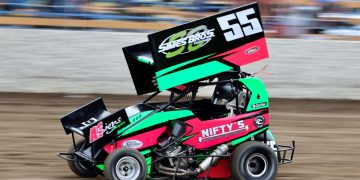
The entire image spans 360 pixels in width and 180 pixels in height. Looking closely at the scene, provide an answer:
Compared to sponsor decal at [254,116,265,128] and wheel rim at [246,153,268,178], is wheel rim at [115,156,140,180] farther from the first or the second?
sponsor decal at [254,116,265,128]

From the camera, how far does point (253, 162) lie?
7.03 m

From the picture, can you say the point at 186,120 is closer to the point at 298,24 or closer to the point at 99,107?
the point at 99,107

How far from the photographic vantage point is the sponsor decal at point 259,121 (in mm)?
7133

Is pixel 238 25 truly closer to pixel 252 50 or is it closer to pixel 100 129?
pixel 252 50

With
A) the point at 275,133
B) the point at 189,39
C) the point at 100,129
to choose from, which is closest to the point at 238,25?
the point at 189,39

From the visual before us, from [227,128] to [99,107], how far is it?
1422 millimetres

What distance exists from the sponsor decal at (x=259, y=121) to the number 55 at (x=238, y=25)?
0.84 meters

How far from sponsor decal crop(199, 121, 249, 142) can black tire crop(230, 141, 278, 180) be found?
16cm

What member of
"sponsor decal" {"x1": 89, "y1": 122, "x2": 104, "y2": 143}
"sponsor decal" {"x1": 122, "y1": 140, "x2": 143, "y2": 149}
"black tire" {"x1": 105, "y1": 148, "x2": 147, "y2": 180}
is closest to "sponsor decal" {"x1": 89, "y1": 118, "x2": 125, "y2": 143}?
"sponsor decal" {"x1": 89, "y1": 122, "x2": 104, "y2": 143}

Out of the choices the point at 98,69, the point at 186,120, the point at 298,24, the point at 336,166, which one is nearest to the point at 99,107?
the point at 186,120

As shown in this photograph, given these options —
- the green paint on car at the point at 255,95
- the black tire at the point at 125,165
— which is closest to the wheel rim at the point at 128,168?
the black tire at the point at 125,165

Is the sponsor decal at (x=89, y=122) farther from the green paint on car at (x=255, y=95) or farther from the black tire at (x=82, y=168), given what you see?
the green paint on car at (x=255, y=95)

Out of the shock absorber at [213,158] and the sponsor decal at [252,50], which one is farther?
the sponsor decal at [252,50]

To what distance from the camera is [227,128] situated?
23.1 feet
